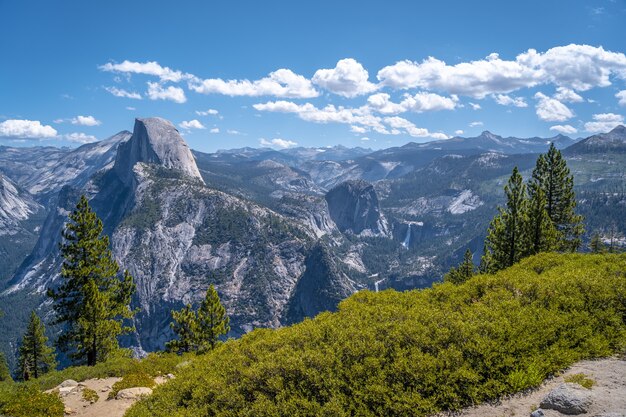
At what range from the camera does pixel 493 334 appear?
41.1ft

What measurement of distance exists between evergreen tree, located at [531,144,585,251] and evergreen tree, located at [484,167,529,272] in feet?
27.7

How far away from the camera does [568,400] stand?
9.67 metres

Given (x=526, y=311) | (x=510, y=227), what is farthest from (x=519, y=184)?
(x=526, y=311)

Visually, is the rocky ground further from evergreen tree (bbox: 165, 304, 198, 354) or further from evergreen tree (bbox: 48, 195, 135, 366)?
evergreen tree (bbox: 165, 304, 198, 354)

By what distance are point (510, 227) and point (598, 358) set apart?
1284 inches

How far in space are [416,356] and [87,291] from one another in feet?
110

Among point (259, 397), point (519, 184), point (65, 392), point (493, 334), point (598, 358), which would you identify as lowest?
point (65, 392)

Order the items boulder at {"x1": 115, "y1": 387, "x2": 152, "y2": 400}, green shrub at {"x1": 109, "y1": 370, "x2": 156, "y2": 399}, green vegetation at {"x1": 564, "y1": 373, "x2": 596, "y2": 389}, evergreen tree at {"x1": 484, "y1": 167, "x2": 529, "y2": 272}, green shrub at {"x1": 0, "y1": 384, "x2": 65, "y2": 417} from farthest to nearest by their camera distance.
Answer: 1. evergreen tree at {"x1": 484, "y1": 167, "x2": 529, "y2": 272}
2. green shrub at {"x1": 109, "y1": 370, "x2": 156, "y2": 399}
3. boulder at {"x1": 115, "y1": 387, "x2": 152, "y2": 400}
4. green shrub at {"x1": 0, "y1": 384, "x2": 65, "y2": 417}
5. green vegetation at {"x1": 564, "y1": 373, "x2": 596, "y2": 389}

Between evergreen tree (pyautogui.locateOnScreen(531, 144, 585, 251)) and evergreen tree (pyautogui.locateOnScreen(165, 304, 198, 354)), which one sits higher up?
evergreen tree (pyautogui.locateOnScreen(531, 144, 585, 251))

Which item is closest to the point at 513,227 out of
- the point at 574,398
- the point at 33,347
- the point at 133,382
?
the point at 574,398

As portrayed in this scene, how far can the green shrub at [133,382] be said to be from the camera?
21.9 metres

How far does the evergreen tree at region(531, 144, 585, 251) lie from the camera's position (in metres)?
48.6

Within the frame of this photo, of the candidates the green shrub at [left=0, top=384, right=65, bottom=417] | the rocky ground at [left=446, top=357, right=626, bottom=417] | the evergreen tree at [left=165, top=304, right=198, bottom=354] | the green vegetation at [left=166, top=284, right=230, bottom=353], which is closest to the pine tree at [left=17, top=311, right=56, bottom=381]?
the evergreen tree at [left=165, top=304, right=198, bottom=354]

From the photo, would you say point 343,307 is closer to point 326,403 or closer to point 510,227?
point 326,403
